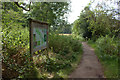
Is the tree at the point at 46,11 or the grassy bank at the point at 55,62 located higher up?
the tree at the point at 46,11

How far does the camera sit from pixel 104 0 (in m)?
4.92

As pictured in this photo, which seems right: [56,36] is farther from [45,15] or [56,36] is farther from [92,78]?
[92,78]

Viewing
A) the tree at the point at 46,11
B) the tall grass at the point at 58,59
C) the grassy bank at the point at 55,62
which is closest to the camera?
the grassy bank at the point at 55,62

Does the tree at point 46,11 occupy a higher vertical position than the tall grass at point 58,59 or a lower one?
higher

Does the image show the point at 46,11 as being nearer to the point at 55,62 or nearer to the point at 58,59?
the point at 58,59

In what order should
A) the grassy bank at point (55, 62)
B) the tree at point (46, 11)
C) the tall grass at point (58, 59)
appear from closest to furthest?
the grassy bank at point (55, 62) → the tall grass at point (58, 59) → the tree at point (46, 11)

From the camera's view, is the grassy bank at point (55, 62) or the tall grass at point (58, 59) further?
the tall grass at point (58, 59)

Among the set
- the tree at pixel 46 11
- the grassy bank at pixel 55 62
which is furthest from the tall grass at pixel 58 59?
the tree at pixel 46 11

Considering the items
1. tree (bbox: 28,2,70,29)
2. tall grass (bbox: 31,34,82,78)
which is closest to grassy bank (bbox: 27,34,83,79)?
A: tall grass (bbox: 31,34,82,78)

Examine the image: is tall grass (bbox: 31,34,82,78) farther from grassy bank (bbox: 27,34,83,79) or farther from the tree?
the tree

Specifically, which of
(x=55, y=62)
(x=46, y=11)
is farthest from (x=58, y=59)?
(x=46, y=11)

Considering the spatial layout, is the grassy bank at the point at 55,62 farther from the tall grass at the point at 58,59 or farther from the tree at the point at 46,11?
the tree at the point at 46,11

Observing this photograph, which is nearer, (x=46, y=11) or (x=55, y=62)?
(x=55, y=62)

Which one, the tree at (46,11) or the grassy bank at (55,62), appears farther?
the tree at (46,11)
